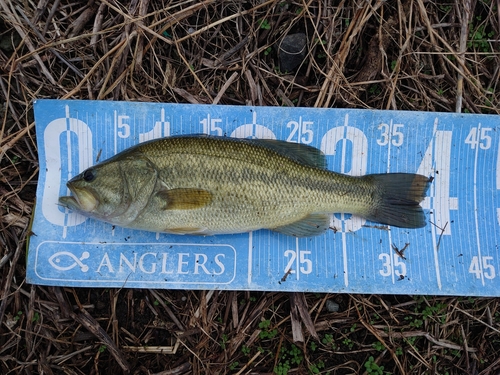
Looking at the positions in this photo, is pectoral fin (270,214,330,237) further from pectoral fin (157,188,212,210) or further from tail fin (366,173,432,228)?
pectoral fin (157,188,212,210)

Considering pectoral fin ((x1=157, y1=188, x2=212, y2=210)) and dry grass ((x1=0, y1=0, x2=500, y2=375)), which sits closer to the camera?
pectoral fin ((x1=157, y1=188, x2=212, y2=210))

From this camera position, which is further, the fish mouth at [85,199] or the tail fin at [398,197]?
the tail fin at [398,197]

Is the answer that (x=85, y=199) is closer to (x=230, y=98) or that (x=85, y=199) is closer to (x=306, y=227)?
(x=230, y=98)

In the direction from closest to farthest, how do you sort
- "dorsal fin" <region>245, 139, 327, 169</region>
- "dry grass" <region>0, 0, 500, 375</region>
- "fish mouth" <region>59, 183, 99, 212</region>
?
"fish mouth" <region>59, 183, 99, 212</region> → "dorsal fin" <region>245, 139, 327, 169</region> → "dry grass" <region>0, 0, 500, 375</region>

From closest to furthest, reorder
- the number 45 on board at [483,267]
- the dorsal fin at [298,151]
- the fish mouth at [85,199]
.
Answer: the fish mouth at [85,199] < the dorsal fin at [298,151] < the number 45 on board at [483,267]

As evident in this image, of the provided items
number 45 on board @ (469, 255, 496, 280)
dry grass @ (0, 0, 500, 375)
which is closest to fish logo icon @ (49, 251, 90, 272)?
dry grass @ (0, 0, 500, 375)

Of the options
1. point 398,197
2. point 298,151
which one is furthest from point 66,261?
point 398,197

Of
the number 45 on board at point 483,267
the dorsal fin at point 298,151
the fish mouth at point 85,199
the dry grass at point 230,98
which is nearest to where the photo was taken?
the fish mouth at point 85,199

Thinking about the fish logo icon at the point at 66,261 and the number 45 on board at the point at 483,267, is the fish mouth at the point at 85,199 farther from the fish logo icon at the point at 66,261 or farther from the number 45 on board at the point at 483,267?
the number 45 on board at the point at 483,267

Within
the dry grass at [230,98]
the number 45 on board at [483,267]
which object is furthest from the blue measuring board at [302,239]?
the dry grass at [230,98]
